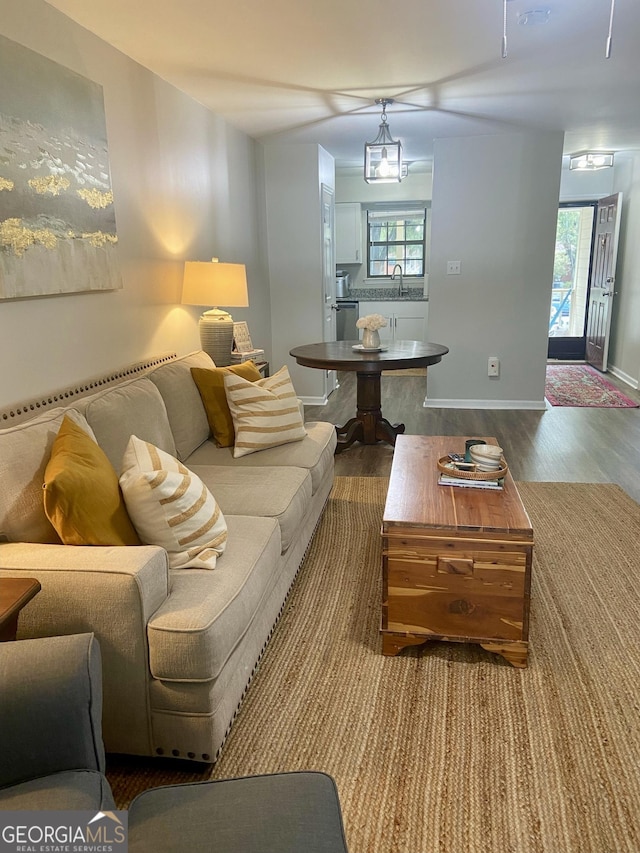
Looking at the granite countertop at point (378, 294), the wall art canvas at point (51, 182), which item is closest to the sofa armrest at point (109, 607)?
the wall art canvas at point (51, 182)

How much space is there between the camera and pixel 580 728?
1830mm

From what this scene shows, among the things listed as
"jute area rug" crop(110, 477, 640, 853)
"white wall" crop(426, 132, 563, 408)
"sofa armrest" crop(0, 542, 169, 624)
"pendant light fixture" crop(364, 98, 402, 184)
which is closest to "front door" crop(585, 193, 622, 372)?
"white wall" crop(426, 132, 563, 408)

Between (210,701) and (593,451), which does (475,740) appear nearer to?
(210,701)

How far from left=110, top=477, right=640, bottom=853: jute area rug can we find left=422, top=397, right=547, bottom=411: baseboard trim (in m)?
3.19

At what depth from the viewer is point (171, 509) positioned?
1820 mm

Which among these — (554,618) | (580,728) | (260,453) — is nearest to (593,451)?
(554,618)

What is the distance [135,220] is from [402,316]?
522cm

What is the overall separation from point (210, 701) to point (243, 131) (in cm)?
450

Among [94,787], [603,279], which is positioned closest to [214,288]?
[94,787]

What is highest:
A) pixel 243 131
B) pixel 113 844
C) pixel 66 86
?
pixel 243 131

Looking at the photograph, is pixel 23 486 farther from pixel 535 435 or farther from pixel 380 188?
pixel 380 188

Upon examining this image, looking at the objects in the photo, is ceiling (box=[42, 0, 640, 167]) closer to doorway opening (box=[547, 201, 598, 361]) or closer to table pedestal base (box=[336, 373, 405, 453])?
table pedestal base (box=[336, 373, 405, 453])


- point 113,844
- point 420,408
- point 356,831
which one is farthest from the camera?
point 420,408

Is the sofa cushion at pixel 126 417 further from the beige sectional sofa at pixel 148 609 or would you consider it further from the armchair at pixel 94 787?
the armchair at pixel 94 787
